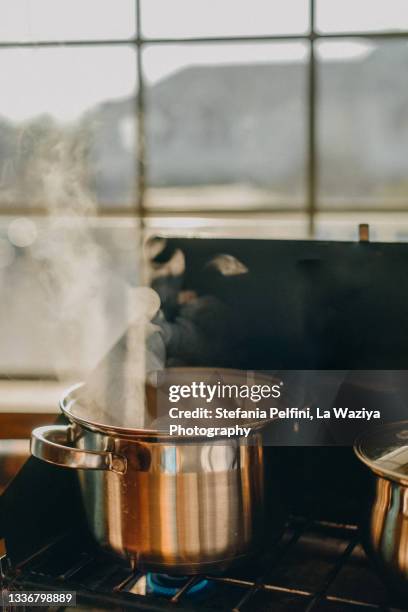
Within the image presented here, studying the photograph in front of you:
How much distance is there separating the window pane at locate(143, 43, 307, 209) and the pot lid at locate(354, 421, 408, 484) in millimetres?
1010

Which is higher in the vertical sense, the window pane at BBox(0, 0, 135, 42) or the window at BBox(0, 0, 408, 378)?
the window pane at BBox(0, 0, 135, 42)

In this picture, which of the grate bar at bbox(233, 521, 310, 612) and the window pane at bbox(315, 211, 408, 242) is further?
the window pane at bbox(315, 211, 408, 242)

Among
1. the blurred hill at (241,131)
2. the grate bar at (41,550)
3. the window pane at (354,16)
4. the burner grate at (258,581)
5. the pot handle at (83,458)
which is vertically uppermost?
the window pane at (354,16)

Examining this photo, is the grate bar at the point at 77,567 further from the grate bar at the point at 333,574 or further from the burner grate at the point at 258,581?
the grate bar at the point at 333,574

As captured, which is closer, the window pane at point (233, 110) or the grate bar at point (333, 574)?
the grate bar at point (333, 574)

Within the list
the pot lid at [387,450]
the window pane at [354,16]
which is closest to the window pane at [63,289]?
the window pane at [354,16]

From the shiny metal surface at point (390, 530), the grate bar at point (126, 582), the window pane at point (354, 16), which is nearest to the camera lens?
the shiny metal surface at point (390, 530)

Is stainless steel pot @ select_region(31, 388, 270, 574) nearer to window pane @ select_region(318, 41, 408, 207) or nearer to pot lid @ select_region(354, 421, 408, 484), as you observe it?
pot lid @ select_region(354, 421, 408, 484)

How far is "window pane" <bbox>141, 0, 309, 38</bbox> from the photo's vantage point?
1.68m

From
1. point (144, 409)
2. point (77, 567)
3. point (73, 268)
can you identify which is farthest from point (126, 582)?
point (73, 268)

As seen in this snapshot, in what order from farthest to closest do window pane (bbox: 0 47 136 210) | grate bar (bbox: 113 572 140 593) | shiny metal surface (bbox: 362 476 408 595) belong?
window pane (bbox: 0 47 136 210) < grate bar (bbox: 113 572 140 593) < shiny metal surface (bbox: 362 476 408 595)

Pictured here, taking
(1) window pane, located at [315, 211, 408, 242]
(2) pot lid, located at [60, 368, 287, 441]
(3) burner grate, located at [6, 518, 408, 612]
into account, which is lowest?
(3) burner grate, located at [6, 518, 408, 612]

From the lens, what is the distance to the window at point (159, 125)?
168cm

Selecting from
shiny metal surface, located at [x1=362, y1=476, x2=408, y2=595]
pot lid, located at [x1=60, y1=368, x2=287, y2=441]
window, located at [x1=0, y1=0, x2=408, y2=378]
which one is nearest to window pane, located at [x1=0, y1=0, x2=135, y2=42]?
window, located at [x1=0, y1=0, x2=408, y2=378]
